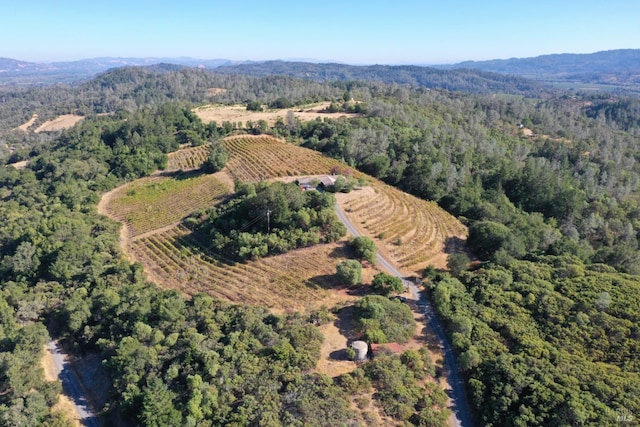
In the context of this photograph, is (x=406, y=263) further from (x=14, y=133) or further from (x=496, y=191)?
(x=14, y=133)

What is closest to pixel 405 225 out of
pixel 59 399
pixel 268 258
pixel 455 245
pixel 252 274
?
pixel 455 245

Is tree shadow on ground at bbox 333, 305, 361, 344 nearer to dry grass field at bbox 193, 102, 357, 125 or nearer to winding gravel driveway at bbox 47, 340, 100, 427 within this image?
winding gravel driveway at bbox 47, 340, 100, 427

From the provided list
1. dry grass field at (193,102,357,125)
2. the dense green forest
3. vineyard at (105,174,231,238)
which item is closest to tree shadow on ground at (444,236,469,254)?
the dense green forest

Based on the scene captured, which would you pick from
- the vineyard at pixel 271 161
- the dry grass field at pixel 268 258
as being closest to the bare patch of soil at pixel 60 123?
the vineyard at pixel 271 161

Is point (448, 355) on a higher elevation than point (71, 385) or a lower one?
higher

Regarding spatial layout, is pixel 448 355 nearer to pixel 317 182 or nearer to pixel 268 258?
pixel 268 258

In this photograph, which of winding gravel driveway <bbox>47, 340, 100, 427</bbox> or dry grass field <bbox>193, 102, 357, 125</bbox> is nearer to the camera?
winding gravel driveway <bbox>47, 340, 100, 427</bbox>

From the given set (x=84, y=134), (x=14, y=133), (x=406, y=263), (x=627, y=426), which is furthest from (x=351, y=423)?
(x=14, y=133)
